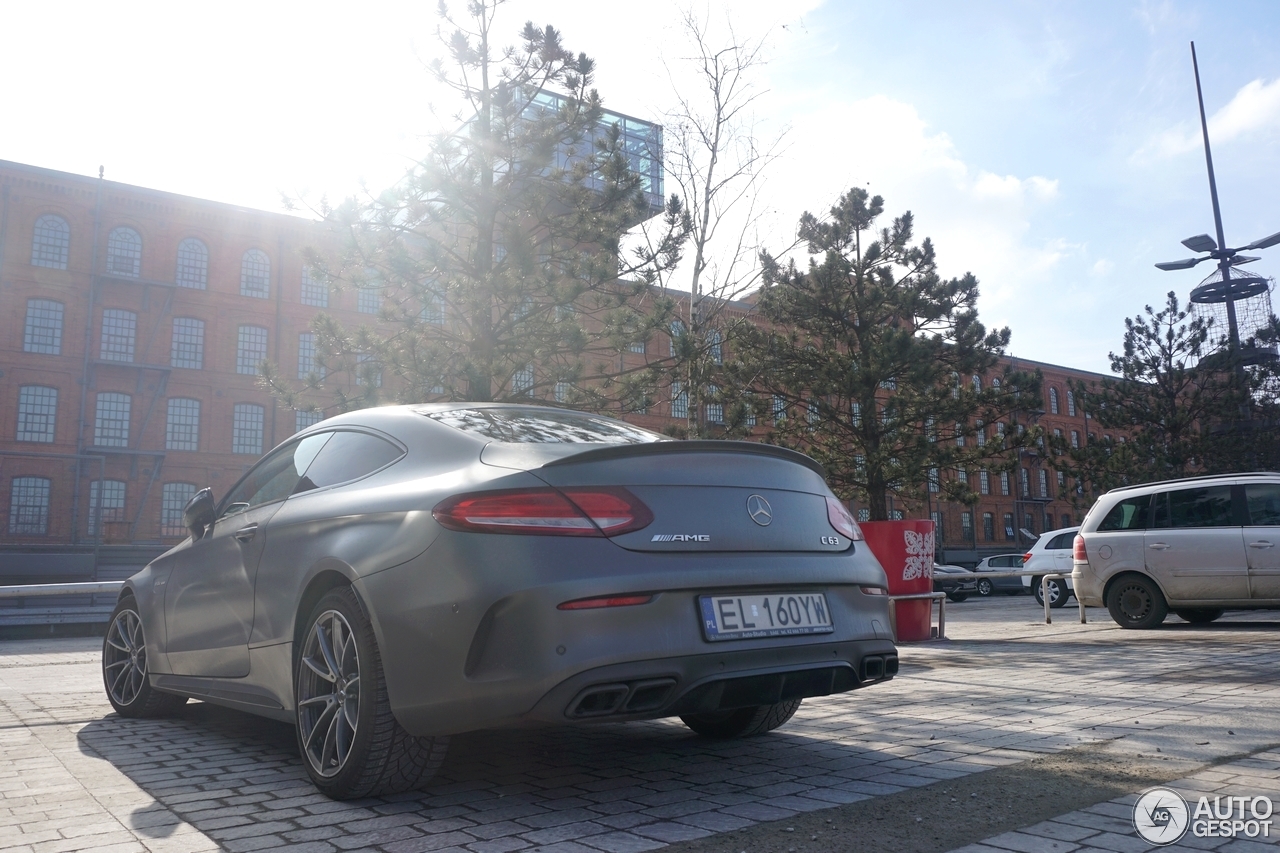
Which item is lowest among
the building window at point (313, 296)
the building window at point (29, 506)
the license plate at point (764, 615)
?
the license plate at point (764, 615)

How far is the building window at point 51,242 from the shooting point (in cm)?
3966

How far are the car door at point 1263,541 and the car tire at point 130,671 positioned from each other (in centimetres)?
1111

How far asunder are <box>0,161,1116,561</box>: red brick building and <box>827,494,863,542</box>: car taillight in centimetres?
3536

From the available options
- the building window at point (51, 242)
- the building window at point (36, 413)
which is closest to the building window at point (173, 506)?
the building window at point (36, 413)

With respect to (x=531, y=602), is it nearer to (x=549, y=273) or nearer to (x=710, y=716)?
(x=710, y=716)

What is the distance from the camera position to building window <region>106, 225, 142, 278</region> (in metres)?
41.1

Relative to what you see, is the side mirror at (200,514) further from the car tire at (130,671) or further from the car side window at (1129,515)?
the car side window at (1129,515)

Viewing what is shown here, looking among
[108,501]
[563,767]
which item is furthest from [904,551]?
[108,501]

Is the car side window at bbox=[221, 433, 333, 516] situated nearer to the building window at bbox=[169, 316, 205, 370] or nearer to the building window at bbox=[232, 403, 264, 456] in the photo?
the building window at bbox=[232, 403, 264, 456]

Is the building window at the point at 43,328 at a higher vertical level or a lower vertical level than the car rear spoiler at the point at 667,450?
higher

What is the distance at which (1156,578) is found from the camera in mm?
11672

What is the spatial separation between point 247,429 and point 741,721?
42.6 metres

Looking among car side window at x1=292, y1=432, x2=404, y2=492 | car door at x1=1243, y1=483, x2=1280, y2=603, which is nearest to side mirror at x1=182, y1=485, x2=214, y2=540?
car side window at x1=292, y1=432, x2=404, y2=492

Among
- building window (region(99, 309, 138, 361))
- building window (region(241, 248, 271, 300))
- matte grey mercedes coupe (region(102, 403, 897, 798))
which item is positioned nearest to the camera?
matte grey mercedes coupe (region(102, 403, 897, 798))
